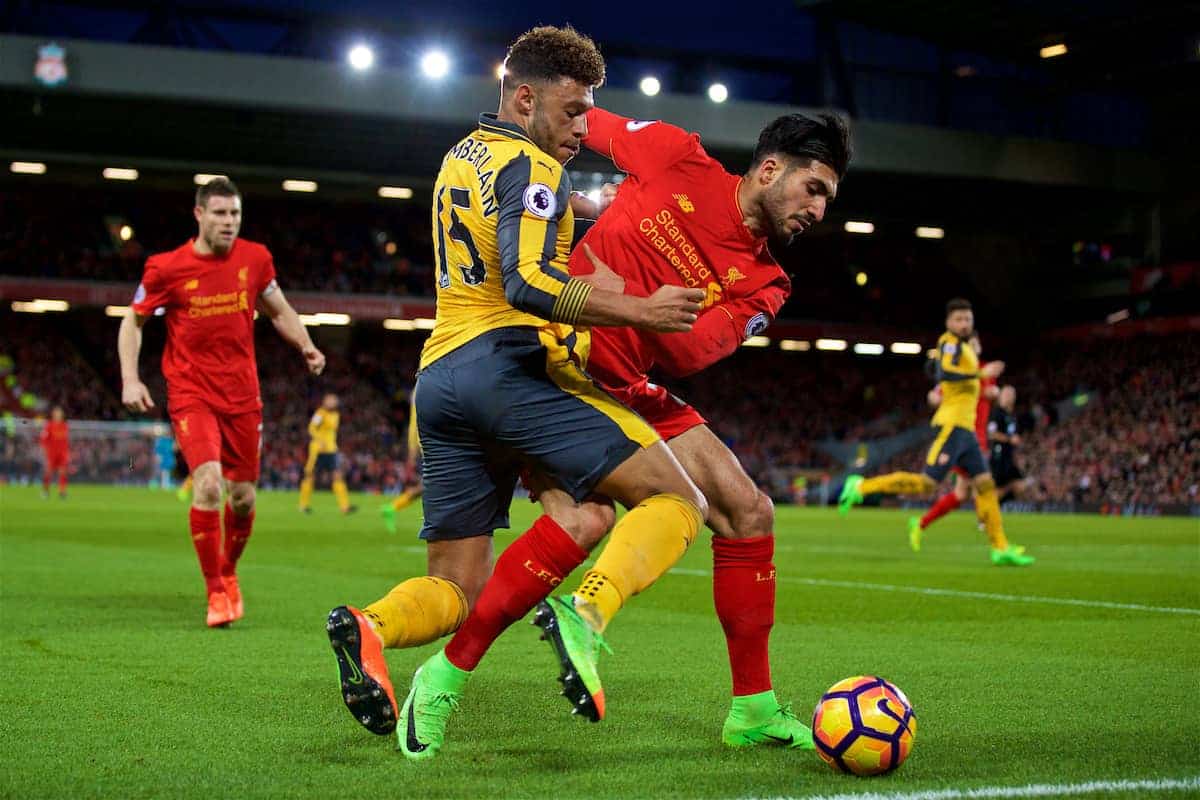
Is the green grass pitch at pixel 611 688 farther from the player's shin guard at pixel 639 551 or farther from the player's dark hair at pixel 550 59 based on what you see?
the player's dark hair at pixel 550 59

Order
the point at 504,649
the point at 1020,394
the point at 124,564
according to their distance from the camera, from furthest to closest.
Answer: the point at 1020,394, the point at 124,564, the point at 504,649

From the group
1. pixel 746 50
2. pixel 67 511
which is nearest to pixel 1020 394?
pixel 746 50

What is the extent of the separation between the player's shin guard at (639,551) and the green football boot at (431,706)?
2.08 ft

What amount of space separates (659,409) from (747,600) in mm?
696

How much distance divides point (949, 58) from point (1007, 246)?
10.5 metres

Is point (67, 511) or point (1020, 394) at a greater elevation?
point (1020, 394)

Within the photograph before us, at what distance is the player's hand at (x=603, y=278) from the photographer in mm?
4414

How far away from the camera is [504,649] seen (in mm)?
6934

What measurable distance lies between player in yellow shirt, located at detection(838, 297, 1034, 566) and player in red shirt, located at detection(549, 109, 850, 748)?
364 inches

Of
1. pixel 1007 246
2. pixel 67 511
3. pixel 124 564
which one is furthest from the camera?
pixel 1007 246

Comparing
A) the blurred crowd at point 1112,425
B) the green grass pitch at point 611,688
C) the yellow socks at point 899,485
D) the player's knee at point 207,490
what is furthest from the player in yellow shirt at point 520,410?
the blurred crowd at point 1112,425

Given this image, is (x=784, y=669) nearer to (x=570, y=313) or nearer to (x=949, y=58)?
(x=570, y=313)

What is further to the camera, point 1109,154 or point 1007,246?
point 1007,246

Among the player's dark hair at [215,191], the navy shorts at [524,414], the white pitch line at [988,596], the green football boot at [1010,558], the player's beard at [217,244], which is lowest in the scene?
the white pitch line at [988,596]
